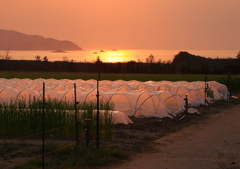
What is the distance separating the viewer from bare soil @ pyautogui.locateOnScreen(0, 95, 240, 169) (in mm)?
7137

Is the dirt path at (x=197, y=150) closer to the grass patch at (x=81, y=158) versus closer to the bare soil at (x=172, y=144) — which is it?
the bare soil at (x=172, y=144)

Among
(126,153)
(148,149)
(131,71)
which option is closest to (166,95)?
(148,149)

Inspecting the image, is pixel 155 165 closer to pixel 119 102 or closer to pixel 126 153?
pixel 126 153

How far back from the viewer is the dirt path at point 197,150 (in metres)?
7.04

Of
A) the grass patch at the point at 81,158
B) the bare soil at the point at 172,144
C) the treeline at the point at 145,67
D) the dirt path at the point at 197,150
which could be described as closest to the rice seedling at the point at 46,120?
the bare soil at the point at 172,144

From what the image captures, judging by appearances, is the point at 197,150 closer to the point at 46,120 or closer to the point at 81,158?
the point at 81,158

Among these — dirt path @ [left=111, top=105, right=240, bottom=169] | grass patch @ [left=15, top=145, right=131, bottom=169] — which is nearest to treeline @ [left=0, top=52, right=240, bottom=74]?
dirt path @ [left=111, top=105, right=240, bottom=169]

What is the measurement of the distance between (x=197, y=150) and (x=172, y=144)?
105 cm

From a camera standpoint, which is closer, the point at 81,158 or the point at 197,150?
the point at 81,158

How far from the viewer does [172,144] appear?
372 inches

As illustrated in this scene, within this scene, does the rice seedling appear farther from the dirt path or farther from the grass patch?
the dirt path

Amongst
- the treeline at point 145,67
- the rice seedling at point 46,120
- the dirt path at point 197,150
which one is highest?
the treeline at point 145,67

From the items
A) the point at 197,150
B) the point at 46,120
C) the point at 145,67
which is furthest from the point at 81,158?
the point at 145,67

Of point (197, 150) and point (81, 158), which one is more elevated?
point (81, 158)
